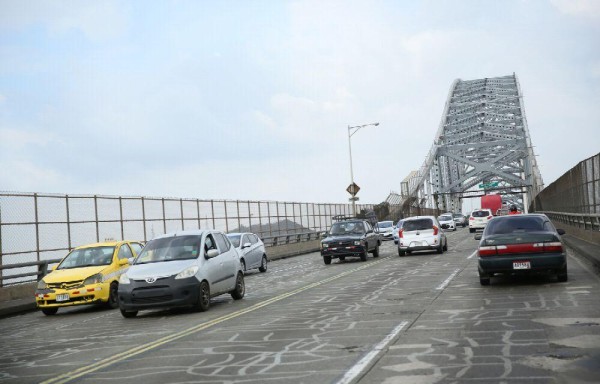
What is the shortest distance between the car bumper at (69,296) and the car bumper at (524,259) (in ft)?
28.4

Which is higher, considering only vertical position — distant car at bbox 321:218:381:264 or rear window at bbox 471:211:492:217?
rear window at bbox 471:211:492:217

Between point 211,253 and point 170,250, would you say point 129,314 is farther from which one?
point 211,253

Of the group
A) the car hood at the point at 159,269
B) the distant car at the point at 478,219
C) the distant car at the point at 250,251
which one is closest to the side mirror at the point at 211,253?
the car hood at the point at 159,269

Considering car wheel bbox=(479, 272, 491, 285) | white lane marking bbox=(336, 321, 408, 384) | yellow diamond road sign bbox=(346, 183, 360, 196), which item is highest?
yellow diamond road sign bbox=(346, 183, 360, 196)

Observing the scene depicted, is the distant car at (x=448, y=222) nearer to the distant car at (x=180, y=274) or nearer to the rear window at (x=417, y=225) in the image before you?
the rear window at (x=417, y=225)

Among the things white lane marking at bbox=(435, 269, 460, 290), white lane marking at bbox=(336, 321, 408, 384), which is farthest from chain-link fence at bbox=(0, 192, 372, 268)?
white lane marking at bbox=(336, 321, 408, 384)

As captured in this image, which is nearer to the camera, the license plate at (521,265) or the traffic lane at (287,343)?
the traffic lane at (287,343)

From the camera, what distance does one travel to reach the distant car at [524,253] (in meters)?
15.2

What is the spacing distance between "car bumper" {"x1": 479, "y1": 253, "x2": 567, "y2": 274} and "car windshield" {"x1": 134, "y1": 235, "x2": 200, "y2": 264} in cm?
604

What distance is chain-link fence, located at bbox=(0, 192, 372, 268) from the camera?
21.9 meters

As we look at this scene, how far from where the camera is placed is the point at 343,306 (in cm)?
1366

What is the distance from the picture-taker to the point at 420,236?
3027 centimetres

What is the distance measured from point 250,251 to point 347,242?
4.17 m

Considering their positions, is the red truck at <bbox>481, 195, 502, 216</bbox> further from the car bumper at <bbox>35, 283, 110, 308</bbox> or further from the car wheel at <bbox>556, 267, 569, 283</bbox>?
the car bumper at <bbox>35, 283, 110, 308</bbox>
